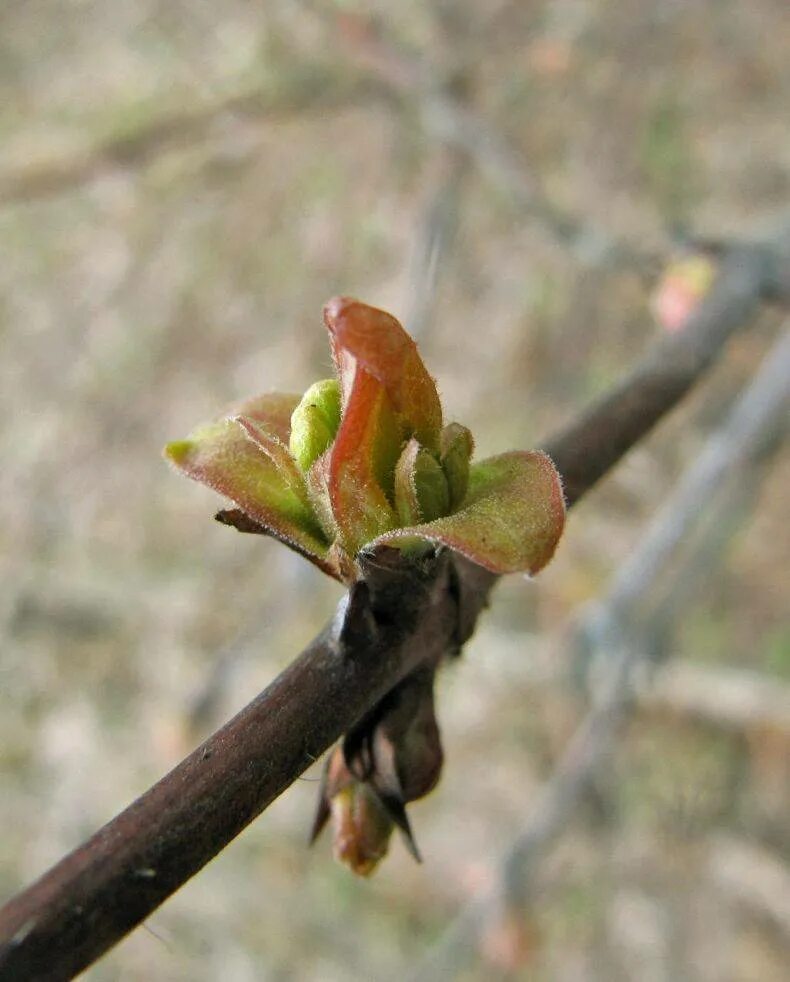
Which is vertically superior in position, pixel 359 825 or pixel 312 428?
pixel 312 428

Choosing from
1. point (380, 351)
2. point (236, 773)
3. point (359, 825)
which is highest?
point (380, 351)

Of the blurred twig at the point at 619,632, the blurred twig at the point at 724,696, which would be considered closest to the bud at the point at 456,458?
the blurred twig at the point at 619,632

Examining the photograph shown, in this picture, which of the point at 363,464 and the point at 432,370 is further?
the point at 432,370

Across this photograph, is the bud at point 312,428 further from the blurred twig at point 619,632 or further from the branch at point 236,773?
the blurred twig at point 619,632

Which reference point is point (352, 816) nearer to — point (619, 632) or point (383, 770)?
point (383, 770)

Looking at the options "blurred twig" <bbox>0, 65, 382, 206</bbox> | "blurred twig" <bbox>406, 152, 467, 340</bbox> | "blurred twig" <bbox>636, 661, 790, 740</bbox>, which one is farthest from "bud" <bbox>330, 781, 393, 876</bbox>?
"blurred twig" <bbox>0, 65, 382, 206</bbox>

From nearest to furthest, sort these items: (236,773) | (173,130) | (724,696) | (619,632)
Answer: (236,773), (619,632), (724,696), (173,130)

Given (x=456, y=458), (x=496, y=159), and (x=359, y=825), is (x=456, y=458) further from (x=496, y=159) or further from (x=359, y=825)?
(x=496, y=159)

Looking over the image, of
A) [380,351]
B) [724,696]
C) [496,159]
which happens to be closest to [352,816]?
[380,351]

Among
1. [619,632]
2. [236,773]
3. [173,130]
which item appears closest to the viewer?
[236,773]
